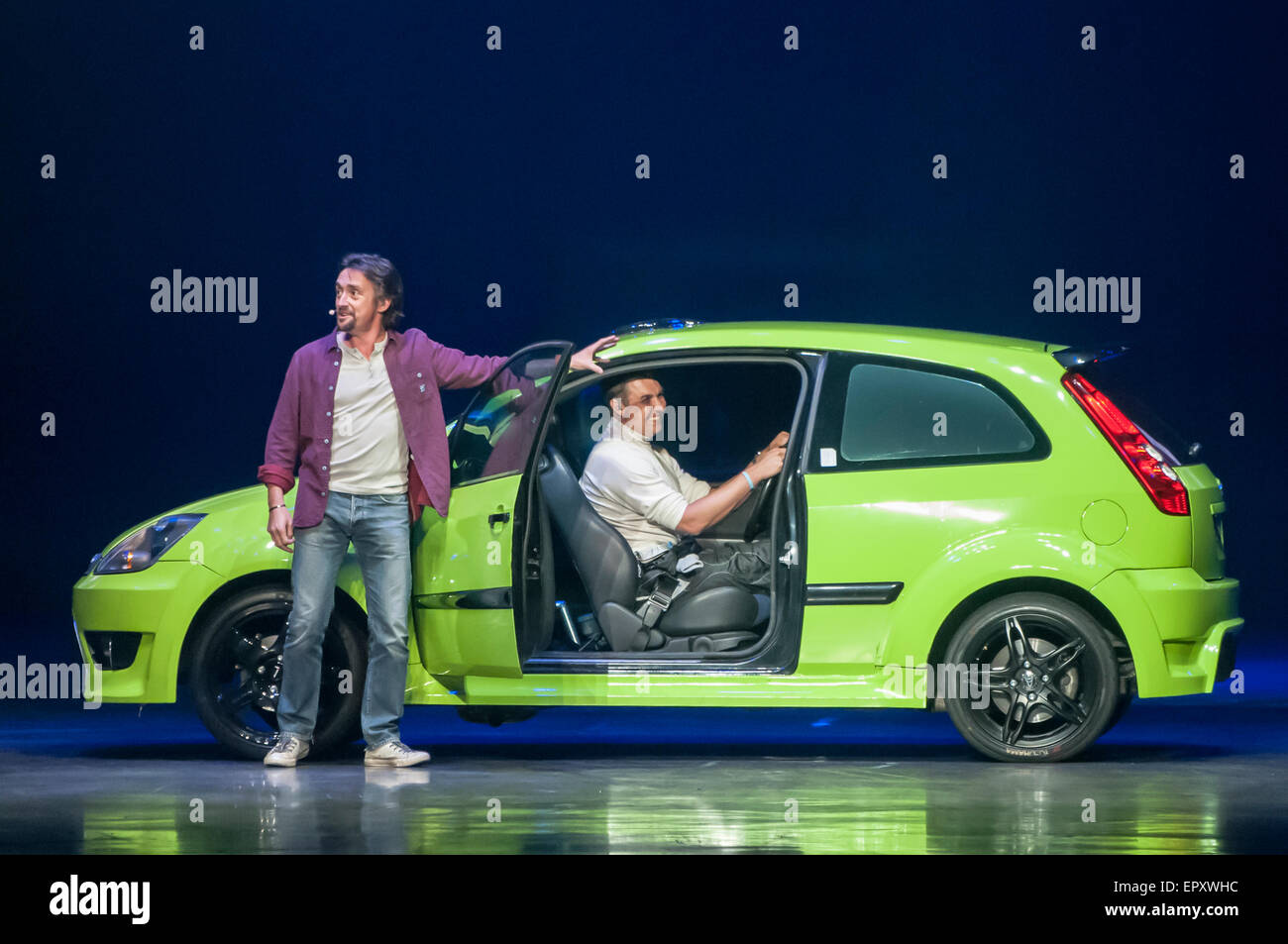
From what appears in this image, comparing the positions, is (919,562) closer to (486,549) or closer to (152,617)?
(486,549)

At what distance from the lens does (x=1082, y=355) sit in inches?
257

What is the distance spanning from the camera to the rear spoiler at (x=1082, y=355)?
6.46 m

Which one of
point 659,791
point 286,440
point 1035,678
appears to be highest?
point 286,440

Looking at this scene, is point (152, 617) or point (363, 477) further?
point (152, 617)

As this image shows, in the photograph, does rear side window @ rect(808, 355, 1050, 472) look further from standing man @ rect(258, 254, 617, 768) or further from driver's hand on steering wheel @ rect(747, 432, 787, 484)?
standing man @ rect(258, 254, 617, 768)

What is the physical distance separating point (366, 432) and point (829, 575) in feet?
5.75

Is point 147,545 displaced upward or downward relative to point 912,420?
downward

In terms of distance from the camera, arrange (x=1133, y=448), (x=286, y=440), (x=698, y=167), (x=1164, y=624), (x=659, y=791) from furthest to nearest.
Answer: (x=698, y=167), (x=286, y=440), (x=1133, y=448), (x=1164, y=624), (x=659, y=791)

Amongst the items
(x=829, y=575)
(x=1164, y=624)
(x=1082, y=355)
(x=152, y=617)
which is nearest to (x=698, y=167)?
(x=1082, y=355)

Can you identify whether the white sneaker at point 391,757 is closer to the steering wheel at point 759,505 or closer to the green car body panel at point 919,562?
the green car body panel at point 919,562

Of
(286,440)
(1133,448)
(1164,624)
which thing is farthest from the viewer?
(286,440)

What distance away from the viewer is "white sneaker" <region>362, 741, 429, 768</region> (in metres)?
6.55

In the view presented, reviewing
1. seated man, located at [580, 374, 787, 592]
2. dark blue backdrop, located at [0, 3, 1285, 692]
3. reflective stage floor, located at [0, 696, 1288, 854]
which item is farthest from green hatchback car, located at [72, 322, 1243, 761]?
dark blue backdrop, located at [0, 3, 1285, 692]
